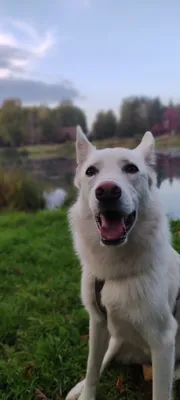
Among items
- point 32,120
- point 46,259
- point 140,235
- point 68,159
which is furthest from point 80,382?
point 32,120

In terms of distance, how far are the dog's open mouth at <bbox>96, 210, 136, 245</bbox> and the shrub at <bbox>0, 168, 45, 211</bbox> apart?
594 cm

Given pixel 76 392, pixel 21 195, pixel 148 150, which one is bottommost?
pixel 76 392

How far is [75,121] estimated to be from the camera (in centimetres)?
727

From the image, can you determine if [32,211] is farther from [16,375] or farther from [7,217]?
[16,375]

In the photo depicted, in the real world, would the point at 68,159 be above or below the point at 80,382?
above

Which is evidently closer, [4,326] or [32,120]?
[4,326]

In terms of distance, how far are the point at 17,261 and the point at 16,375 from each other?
2153 mm

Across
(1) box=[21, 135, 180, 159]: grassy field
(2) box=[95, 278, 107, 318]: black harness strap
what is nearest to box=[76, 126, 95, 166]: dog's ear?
(2) box=[95, 278, 107, 318]: black harness strap

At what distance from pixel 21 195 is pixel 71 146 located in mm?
1489

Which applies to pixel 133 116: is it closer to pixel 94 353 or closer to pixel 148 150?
pixel 148 150

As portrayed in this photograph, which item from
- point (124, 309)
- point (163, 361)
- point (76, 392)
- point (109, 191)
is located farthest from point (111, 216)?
point (76, 392)

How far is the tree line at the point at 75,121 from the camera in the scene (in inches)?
267

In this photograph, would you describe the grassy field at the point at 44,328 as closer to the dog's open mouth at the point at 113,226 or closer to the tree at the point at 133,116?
the dog's open mouth at the point at 113,226

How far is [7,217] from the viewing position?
6449 millimetres
